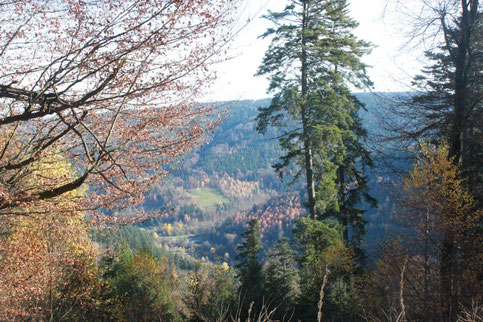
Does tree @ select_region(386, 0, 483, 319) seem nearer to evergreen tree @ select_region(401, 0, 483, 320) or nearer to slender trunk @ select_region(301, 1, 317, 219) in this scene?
evergreen tree @ select_region(401, 0, 483, 320)

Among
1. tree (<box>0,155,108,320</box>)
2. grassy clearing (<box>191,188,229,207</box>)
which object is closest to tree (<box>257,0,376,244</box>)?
tree (<box>0,155,108,320</box>)

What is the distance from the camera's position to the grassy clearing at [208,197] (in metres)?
147

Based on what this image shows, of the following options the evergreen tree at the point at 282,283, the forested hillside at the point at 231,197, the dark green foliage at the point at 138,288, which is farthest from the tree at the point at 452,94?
the forested hillside at the point at 231,197

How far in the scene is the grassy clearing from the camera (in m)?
147

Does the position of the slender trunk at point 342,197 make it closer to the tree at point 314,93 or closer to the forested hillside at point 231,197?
the tree at point 314,93

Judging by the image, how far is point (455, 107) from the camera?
21.7 ft

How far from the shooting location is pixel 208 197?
153m

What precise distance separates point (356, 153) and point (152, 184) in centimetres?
1064

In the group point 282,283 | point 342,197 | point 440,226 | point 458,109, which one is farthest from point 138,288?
point 458,109

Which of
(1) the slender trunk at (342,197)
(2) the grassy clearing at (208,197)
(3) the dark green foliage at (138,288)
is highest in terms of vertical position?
(1) the slender trunk at (342,197)

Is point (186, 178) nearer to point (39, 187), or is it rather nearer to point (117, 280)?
point (117, 280)

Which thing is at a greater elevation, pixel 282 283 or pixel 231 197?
pixel 282 283

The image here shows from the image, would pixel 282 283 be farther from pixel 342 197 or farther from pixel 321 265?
pixel 342 197

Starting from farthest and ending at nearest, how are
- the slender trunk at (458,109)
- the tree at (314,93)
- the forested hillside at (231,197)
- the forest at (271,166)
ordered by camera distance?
the forested hillside at (231,197), the tree at (314,93), the slender trunk at (458,109), the forest at (271,166)
